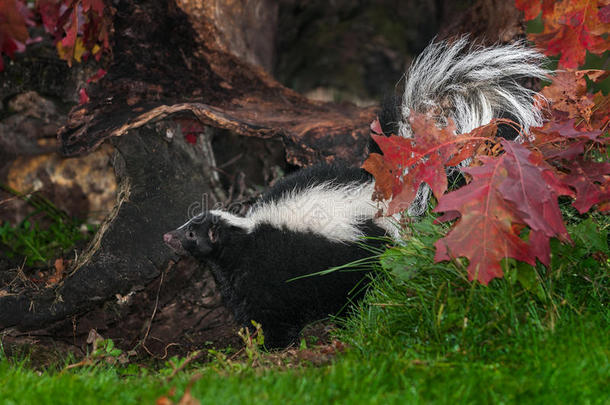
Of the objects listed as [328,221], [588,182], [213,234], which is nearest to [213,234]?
[213,234]

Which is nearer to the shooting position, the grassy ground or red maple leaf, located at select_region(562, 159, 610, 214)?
the grassy ground

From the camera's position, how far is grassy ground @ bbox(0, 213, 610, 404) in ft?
7.19

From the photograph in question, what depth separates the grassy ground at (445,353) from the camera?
2191 mm

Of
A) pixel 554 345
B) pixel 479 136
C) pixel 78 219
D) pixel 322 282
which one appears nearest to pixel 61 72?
pixel 78 219

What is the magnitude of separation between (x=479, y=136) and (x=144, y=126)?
7.61 ft

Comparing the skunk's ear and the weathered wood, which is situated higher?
the weathered wood

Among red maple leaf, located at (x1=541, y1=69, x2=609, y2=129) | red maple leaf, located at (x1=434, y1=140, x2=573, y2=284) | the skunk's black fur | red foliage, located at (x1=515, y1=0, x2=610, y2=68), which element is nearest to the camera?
red maple leaf, located at (x1=434, y1=140, x2=573, y2=284)

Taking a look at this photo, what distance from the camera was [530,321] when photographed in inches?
99.1

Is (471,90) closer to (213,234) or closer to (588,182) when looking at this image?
(588,182)

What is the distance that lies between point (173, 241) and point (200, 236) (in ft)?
0.60

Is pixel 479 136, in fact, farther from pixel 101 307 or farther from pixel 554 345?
pixel 101 307

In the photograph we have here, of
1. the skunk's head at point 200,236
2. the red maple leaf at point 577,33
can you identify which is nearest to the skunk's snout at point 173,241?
the skunk's head at point 200,236

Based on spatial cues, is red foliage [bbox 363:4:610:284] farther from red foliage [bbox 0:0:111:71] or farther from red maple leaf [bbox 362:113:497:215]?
red foliage [bbox 0:0:111:71]

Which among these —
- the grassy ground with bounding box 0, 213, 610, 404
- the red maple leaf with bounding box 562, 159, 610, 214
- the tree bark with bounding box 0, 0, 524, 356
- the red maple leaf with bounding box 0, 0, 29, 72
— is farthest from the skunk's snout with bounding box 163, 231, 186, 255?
the red maple leaf with bounding box 562, 159, 610, 214
